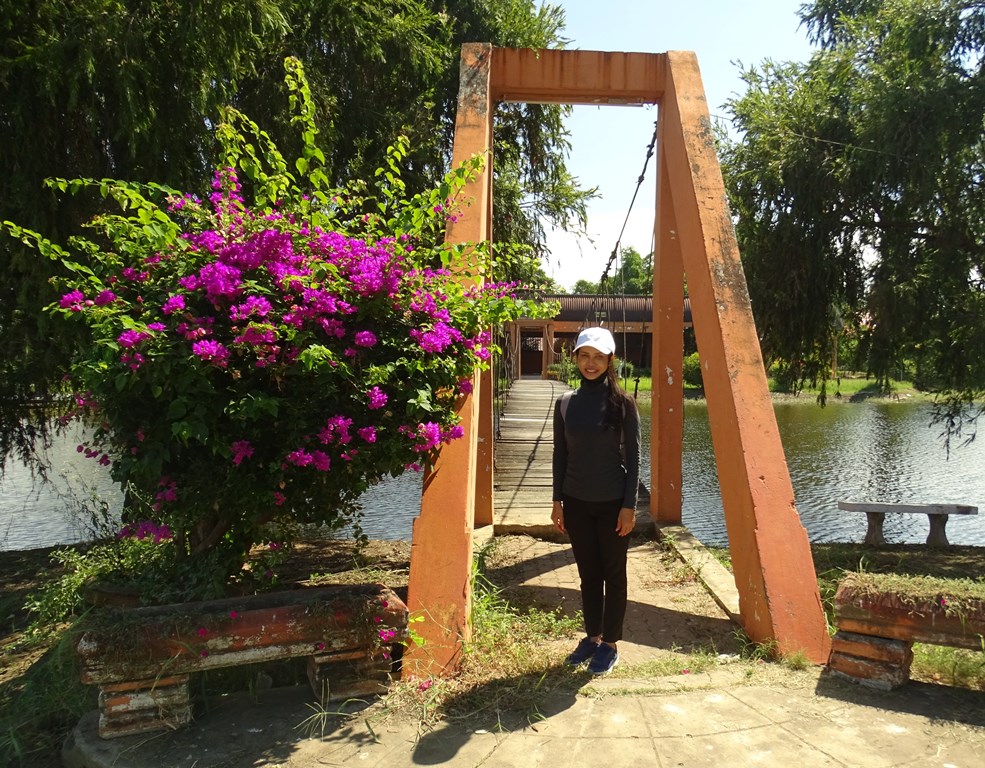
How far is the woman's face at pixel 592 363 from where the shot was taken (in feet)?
9.68

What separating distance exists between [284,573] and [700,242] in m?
3.82

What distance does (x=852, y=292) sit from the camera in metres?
9.11

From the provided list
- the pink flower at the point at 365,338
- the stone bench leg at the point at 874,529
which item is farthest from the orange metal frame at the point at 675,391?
the stone bench leg at the point at 874,529

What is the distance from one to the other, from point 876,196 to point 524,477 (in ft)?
17.2

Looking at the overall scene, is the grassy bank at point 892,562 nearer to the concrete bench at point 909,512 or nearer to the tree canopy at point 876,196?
the concrete bench at point 909,512

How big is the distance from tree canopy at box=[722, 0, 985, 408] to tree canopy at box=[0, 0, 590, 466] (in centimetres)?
421

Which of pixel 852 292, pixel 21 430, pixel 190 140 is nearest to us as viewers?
pixel 190 140

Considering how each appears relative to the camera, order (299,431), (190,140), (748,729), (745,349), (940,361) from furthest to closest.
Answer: (940,361) < (190,140) < (745,349) < (299,431) < (748,729)

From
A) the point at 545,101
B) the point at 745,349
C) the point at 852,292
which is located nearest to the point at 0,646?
the point at 745,349

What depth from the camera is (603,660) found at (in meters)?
2.99

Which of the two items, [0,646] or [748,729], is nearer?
[748,729]

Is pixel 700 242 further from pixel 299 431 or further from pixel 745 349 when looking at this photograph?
pixel 299 431

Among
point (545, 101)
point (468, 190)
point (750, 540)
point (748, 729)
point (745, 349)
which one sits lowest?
point (748, 729)

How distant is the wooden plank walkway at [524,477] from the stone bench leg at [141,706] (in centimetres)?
344
